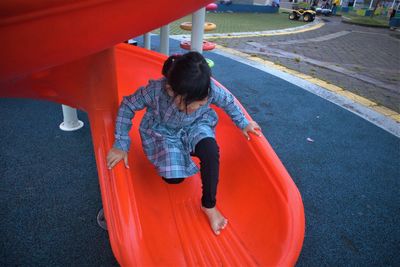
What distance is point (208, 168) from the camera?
111cm

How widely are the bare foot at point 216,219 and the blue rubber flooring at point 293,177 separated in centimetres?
37

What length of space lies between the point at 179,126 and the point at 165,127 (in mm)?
58

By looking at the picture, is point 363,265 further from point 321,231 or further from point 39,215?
point 39,215

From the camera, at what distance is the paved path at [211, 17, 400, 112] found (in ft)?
11.5

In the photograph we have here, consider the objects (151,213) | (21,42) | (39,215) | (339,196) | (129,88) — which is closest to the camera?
(21,42)

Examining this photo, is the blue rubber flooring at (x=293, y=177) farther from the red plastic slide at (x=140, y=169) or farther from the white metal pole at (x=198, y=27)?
the white metal pole at (x=198, y=27)

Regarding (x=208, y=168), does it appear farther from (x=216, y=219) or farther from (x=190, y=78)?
(x=190, y=78)

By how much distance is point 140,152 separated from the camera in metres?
1.38

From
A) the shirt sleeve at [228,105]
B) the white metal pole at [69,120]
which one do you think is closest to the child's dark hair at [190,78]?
the shirt sleeve at [228,105]

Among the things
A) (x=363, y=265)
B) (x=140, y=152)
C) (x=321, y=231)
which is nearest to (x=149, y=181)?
(x=140, y=152)

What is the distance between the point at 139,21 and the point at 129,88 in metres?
1.05

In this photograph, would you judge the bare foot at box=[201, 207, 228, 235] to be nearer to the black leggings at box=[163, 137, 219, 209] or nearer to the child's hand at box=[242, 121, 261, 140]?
the black leggings at box=[163, 137, 219, 209]

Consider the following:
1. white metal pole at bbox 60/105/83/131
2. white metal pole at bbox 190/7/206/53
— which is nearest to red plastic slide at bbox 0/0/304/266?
white metal pole at bbox 60/105/83/131

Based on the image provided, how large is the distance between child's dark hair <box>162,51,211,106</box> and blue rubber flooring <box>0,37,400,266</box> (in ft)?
2.23
